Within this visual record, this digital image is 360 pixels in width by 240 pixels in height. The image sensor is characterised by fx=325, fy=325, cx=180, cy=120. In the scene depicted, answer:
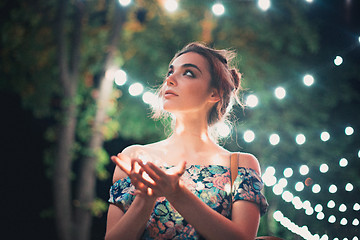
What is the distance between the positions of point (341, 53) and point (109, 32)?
2.58 m

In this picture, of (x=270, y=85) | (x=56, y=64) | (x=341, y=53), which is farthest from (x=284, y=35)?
(x=56, y=64)

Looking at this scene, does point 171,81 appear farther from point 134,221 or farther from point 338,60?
point 338,60

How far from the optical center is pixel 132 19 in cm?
396

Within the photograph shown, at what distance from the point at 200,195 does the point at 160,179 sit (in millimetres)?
290

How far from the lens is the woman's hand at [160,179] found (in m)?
0.85

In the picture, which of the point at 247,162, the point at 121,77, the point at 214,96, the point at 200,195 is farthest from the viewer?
the point at 121,77

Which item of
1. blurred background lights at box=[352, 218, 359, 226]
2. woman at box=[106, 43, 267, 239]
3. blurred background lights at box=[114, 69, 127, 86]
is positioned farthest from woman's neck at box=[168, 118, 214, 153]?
blurred background lights at box=[114, 69, 127, 86]

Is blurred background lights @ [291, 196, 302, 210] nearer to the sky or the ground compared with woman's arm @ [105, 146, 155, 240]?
nearer to the ground

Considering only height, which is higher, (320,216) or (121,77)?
(121,77)

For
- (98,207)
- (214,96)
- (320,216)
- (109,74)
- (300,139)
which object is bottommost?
(320,216)

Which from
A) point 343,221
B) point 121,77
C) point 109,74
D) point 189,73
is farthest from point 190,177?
point 109,74

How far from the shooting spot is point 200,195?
1109 mm

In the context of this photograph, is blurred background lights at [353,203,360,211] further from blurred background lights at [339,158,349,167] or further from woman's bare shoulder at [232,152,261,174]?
woman's bare shoulder at [232,152,261,174]

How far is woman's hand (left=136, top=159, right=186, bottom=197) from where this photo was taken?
850 millimetres
